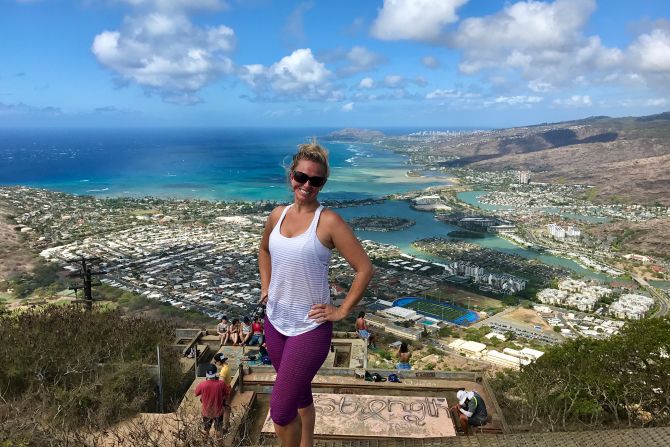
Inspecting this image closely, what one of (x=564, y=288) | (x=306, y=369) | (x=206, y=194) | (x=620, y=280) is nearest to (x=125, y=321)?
(x=306, y=369)

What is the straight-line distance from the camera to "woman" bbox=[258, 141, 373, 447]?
6.49 ft

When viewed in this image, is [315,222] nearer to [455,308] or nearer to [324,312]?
[324,312]

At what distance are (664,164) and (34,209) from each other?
225ft

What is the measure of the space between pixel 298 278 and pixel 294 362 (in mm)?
331

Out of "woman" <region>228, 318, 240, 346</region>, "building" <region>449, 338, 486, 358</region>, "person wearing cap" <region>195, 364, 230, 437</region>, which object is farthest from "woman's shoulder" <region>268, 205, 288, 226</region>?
"building" <region>449, 338, 486, 358</region>

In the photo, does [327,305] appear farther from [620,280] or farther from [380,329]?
[620,280]

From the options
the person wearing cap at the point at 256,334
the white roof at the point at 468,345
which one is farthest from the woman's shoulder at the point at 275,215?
the white roof at the point at 468,345

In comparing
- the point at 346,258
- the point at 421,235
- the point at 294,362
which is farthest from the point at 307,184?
the point at 421,235

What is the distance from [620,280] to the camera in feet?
92.2

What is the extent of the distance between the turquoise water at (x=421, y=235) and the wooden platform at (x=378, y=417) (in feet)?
84.4

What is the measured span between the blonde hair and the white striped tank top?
0.18 meters

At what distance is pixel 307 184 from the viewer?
6.82 ft

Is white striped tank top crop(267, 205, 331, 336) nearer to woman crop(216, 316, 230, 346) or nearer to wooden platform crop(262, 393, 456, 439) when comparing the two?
wooden platform crop(262, 393, 456, 439)

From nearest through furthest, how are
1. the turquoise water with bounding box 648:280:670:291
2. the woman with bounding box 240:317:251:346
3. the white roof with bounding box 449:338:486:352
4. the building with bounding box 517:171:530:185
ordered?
the woman with bounding box 240:317:251:346 < the white roof with bounding box 449:338:486:352 < the turquoise water with bounding box 648:280:670:291 < the building with bounding box 517:171:530:185
